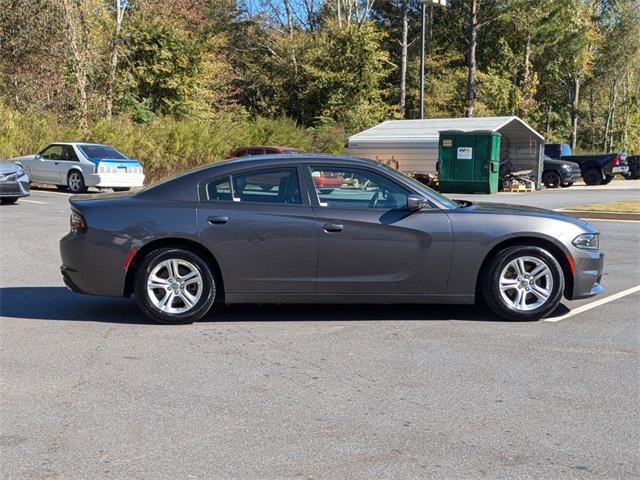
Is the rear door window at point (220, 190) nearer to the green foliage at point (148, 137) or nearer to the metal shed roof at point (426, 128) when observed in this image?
the green foliage at point (148, 137)

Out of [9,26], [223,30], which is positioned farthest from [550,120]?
[9,26]

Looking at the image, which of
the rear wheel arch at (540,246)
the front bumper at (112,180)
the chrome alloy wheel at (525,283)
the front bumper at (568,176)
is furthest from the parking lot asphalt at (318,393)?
the front bumper at (568,176)

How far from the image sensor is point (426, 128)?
3036 cm

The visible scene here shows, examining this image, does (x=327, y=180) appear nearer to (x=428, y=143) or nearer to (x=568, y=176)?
(x=428, y=143)

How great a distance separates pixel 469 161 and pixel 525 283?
19371 millimetres

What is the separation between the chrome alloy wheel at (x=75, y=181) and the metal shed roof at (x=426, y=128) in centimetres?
1257

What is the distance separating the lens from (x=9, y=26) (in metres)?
29.4

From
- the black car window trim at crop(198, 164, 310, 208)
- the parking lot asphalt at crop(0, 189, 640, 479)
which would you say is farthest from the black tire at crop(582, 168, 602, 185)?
the black car window trim at crop(198, 164, 310, 208)

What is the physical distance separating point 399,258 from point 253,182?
1.49m

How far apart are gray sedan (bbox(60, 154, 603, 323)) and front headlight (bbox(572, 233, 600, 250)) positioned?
0.06 m

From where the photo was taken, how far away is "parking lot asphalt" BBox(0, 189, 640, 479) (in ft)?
12.7

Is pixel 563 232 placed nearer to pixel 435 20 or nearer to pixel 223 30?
pixel 223 30

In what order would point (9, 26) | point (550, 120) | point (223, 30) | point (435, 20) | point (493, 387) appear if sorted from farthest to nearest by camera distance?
point (550, 120), point (435, 20), point (223, 30), point (9, 26), point (493, 387)

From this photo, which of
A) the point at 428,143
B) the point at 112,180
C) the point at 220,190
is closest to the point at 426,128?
the point at 428,143
